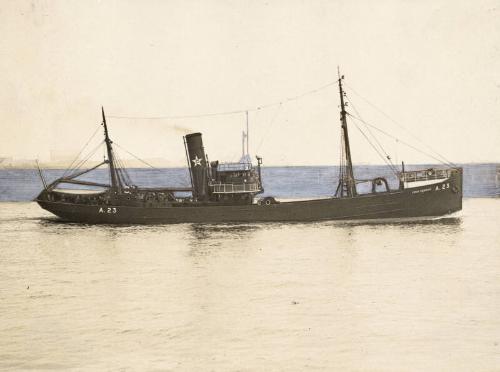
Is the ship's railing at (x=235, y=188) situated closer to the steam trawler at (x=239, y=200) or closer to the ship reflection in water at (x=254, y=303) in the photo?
the steam trawler at (x=239, y=200)

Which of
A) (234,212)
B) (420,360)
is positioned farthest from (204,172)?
(420,360)

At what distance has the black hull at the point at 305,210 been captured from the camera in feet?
77.5

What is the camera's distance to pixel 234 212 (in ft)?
77.2

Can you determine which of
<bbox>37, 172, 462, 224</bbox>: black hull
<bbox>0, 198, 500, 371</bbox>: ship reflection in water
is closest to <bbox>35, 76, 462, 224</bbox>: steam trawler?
<bbox>37, 172, 462, 224</bbox>: black hull

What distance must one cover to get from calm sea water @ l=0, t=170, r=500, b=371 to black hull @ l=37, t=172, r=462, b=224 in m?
4.40

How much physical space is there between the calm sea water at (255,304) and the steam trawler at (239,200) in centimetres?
441

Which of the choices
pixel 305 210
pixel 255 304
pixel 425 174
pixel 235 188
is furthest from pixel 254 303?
pixel 425 174

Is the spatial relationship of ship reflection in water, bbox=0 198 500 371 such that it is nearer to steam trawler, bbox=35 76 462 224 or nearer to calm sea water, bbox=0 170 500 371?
calm sea water, bbox=0 170 500 371

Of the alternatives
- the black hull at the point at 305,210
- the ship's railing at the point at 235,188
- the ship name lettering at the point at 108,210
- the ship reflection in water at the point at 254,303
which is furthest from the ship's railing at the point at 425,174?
the ship name lettering at the point at 108,210

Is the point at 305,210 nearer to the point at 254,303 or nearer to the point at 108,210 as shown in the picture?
the point at 108,210

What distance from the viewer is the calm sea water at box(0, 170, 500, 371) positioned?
7359mm

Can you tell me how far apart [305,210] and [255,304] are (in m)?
13.9

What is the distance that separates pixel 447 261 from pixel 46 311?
9694 millimetres

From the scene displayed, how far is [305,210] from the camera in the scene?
23797 mm
